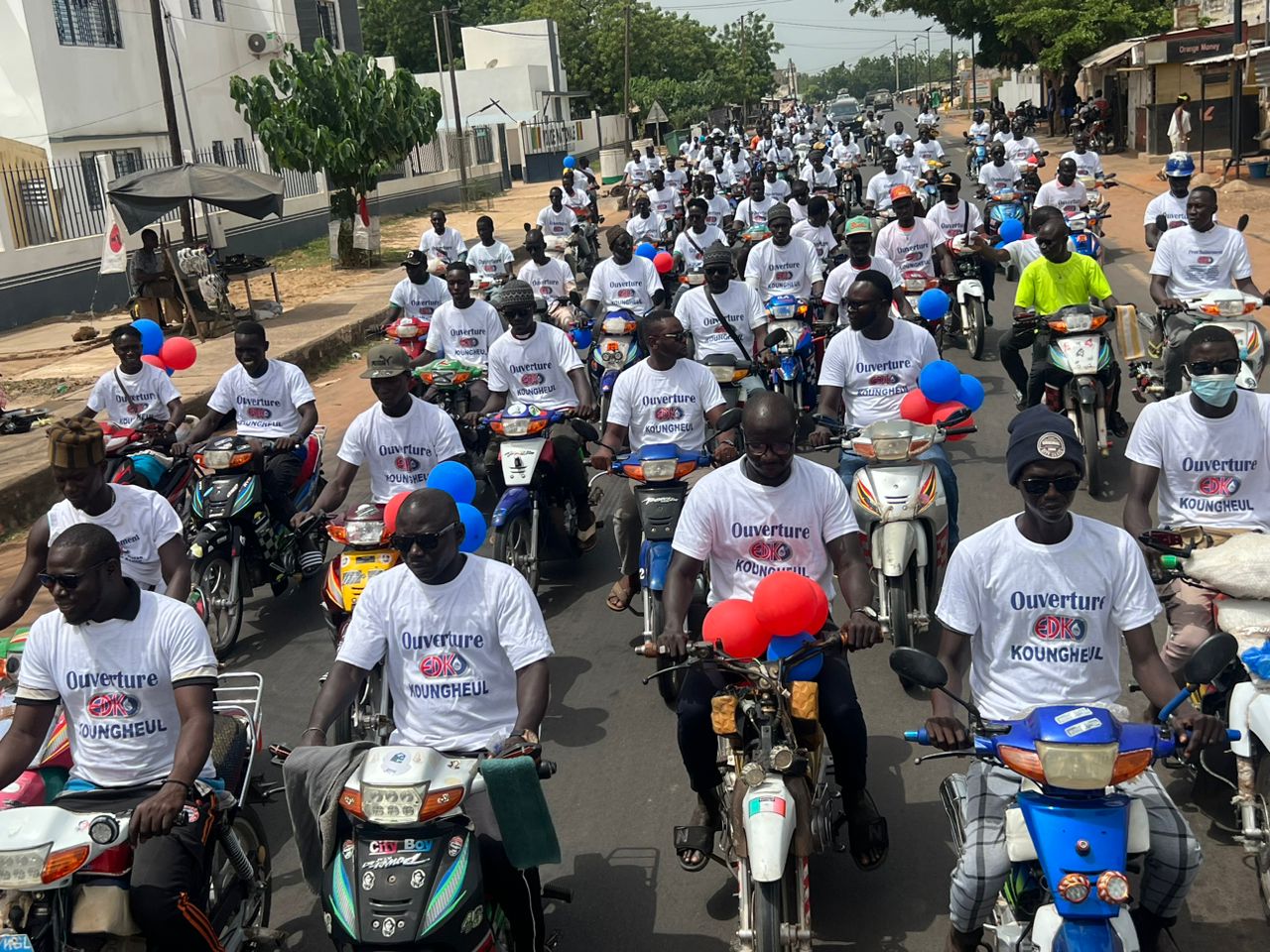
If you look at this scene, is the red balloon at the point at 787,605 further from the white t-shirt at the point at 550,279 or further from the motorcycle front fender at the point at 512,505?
the white t-shirt at the point at 550,279

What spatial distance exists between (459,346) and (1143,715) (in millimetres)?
7183

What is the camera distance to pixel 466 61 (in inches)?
2950

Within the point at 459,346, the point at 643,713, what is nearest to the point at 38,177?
the point at 459,346

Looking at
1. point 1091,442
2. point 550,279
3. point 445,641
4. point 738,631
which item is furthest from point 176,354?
point 738,631

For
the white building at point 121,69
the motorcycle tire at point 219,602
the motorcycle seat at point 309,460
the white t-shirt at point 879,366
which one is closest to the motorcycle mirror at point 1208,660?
the white t-shirt at point 879,366

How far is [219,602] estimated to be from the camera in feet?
27.2

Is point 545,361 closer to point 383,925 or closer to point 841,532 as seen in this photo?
point 841,532

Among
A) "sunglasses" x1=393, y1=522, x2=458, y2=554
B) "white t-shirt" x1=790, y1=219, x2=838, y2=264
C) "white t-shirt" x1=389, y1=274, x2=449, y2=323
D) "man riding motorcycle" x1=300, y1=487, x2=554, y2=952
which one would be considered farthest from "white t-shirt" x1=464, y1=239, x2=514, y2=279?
"sunglasses" x1=393, y1=522, x2=458, y2=554

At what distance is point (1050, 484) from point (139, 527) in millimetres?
4180

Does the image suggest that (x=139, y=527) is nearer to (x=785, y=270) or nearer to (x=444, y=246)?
(x=785, y=270)

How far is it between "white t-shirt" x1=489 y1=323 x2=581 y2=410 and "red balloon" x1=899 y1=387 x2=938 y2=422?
2802mm

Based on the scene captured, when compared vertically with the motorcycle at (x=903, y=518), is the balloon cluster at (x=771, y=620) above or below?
above

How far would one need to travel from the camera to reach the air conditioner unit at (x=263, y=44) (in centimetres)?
3719

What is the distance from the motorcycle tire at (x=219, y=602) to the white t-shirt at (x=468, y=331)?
12.8ft
